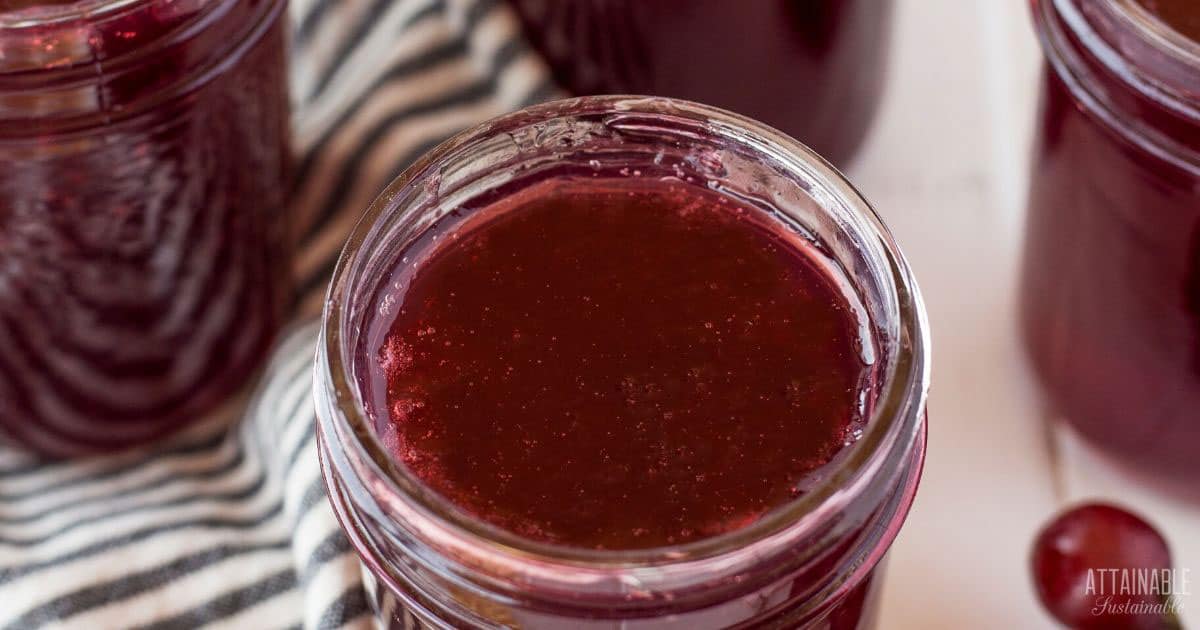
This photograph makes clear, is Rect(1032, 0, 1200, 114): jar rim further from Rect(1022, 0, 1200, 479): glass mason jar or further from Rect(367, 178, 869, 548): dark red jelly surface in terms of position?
Rect(367, 178, 869, 548): dark red jelly surface

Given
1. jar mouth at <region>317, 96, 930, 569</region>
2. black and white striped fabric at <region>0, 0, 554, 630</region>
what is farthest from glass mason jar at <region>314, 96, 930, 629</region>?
black and white striped fabric at <region>0, 0, 554, 630</region>

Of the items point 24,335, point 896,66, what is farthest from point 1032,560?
point 24,335

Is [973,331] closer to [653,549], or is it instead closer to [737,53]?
[737,53]

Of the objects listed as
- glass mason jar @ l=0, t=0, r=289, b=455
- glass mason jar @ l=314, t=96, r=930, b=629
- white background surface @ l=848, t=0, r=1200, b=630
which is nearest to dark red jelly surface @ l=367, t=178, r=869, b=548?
glass mason jar @ l=314, t=96, r=930, b=629

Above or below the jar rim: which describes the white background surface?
below

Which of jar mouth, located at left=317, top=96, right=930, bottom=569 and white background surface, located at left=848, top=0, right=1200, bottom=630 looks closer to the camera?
jar mouth, located at left=317, top=96, right=930, bottom=569

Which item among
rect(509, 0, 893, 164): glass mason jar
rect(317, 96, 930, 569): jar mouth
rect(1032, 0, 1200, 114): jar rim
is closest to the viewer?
rect(317, 96, 930, 569): jar mouth

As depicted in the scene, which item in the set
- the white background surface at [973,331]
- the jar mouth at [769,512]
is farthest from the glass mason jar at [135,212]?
the white background surface at [973,331]

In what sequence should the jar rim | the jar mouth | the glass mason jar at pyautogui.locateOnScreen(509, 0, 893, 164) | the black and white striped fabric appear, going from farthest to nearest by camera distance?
the glass mason jar at pyautogui.locateOnScreen(509, 0, 893, 164)
the black and white striped fabric
the jar rim
the jar mouth
